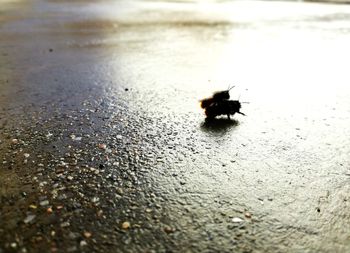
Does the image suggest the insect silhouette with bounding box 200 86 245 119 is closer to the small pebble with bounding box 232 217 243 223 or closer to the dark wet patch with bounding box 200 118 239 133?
the dark wet patch with bounding box 200 118 239 133

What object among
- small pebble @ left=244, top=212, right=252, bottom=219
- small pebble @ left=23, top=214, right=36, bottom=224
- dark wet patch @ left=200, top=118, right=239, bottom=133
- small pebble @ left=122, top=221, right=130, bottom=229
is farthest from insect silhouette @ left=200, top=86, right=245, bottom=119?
small pebble @ left=23, top=214, right=36, bottom=224

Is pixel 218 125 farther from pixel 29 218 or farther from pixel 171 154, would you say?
pixel 29 218

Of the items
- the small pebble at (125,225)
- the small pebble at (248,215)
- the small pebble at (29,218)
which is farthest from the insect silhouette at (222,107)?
the small pebble at (29,218)

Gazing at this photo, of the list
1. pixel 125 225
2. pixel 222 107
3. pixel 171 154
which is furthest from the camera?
pixel 222 107

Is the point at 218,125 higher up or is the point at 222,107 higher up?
the point at 222,107

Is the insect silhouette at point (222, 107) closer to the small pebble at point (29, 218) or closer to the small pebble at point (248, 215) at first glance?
the small pebble at point (248, 215)

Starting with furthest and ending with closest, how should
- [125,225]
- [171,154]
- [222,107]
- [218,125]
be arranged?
1. [222,107]
2. [218,125]
3. [171,154]
4. [125,225]

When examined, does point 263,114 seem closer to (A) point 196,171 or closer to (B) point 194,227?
(A) point 196,171

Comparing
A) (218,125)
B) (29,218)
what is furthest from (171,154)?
(29,218)

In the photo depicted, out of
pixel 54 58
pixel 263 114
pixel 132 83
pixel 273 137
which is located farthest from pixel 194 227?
pixel 54 58
